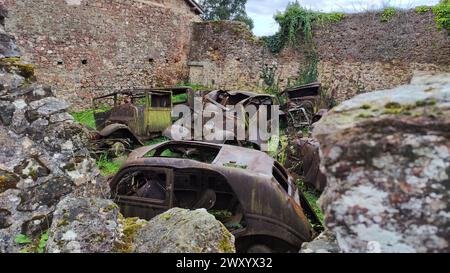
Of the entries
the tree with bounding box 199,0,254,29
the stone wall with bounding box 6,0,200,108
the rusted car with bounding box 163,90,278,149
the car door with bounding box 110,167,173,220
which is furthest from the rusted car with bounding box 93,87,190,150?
the tree with bounding box 199,0,254,29

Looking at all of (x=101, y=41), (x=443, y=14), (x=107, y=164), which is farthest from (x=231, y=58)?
(x=107, y=164)

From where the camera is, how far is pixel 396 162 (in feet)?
4.75

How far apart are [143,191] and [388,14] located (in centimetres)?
1268

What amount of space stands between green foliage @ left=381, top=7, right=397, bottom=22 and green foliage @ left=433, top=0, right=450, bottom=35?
4.26ft

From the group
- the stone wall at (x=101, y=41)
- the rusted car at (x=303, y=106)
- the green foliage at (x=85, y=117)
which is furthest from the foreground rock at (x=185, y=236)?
the stone wall at (x=101, y=41)

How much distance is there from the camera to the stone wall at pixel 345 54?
1366 centimetres

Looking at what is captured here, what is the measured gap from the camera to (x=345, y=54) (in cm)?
1495

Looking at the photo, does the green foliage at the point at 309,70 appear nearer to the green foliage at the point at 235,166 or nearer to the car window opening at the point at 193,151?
the car window opening at the point at 193,151

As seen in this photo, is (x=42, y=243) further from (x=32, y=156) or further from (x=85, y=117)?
(x=85, y=117)

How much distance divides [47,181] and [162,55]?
49.5 feet

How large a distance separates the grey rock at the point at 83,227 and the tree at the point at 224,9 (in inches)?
1221

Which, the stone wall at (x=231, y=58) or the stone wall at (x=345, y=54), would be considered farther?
the stone wall at (x=231, y=58)

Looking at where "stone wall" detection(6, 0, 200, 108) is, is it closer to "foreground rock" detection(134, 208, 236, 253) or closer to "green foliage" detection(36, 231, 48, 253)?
"green foliage" detection(36, 231, 48, 253)

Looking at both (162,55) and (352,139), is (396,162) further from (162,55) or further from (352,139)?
(162,55)
